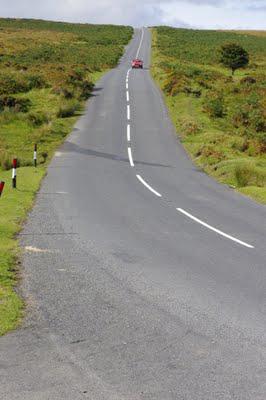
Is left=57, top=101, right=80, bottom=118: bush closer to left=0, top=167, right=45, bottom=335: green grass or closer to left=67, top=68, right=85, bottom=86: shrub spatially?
left=67, top=68, right=85, bottom=86: shrub

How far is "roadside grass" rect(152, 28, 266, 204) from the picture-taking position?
2181 centimetres

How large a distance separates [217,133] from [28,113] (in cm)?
1196

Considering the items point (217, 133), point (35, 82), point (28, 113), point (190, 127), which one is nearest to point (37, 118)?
point (28, 113)

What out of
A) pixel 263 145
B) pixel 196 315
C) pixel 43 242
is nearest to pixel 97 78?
pixel 263 145

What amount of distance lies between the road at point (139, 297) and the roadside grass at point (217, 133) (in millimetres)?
2793

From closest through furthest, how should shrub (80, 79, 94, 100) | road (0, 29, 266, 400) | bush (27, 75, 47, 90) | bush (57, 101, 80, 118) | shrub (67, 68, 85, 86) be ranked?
road (0, 29, 266, 400) → bush (57, 101, 80, 118) → shrub (80, 79, 94, 100) → bush (27, 75, 47, 90) → shrub (67, 68, 85, 86)

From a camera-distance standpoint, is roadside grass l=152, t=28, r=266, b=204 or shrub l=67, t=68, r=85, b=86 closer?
roadside grass l=152, t=28, r=266, b=204

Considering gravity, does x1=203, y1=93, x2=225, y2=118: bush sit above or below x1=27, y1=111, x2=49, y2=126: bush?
above

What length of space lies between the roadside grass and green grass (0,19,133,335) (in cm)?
694

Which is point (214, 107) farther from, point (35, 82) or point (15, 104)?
point (35, 82)

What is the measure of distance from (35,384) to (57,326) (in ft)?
5.01

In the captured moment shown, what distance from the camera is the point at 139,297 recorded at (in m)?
8.27

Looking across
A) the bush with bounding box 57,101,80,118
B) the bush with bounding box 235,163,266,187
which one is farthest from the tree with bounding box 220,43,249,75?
the bush with bounding box 235,163,266,187

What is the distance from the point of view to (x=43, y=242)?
11148 mm
